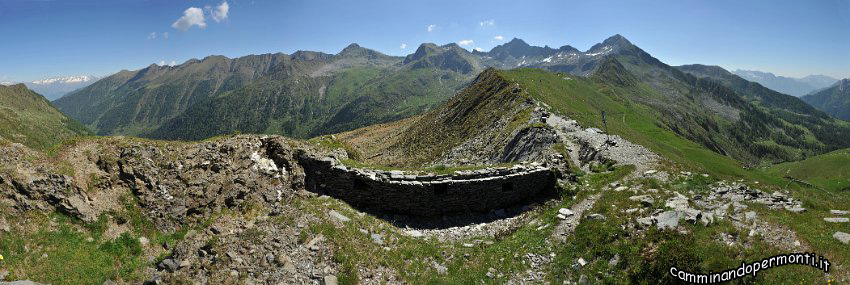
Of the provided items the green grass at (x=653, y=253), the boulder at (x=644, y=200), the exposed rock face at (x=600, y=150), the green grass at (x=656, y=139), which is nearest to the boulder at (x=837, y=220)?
the green grass at (x=653, y=253)

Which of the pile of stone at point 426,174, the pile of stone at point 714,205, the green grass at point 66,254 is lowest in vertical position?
the green grass at point 66,254

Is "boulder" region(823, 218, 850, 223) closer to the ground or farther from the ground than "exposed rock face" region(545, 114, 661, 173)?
closer to the ground

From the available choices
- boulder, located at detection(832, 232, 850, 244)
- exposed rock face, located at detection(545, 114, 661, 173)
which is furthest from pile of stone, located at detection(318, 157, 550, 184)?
boulder, located at detection(832, 232, 850, 244)

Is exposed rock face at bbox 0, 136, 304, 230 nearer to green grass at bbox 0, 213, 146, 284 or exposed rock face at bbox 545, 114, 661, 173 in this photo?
green grass at bbox 0, 213, 146, 284

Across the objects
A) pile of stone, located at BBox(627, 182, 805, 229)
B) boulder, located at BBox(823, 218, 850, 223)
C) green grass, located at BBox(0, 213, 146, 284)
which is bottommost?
green grass, located at BBox(0, 213, 146, 284)

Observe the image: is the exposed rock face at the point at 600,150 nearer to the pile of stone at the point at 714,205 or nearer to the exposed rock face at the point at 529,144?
the exposed rock face at the point at 529,144

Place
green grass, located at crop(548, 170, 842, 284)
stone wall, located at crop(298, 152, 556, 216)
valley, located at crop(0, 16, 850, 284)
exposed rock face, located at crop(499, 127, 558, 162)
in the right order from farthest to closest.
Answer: exposed rock face, located at crop(499, 127, 558, 162), stone wall, located at crop(298, 152, 556, 216), valley, located at crop(0, 16, 850, 284), green grass, located at crop(548, 170, 842, 284)

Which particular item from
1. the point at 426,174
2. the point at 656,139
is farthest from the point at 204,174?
the point at 656,139

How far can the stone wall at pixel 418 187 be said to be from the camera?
2225cm

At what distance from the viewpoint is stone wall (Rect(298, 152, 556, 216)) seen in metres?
22.2

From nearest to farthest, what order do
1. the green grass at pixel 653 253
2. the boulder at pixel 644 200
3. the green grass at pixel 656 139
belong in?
the green grass at pixel 653 253 → the boulder at pixel 644 200 → the green grass at pixel 656 139

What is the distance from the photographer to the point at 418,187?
72.6 ft

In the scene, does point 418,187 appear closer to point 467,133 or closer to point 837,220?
point 837,220

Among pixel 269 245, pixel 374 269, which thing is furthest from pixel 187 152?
pixel 374 269
